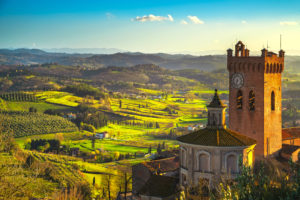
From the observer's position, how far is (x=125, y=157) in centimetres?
9944

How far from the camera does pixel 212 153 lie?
115ft

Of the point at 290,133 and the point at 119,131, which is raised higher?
the point at 290,133

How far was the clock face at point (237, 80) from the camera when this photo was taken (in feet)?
168

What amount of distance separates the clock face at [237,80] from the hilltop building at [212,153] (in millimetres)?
15181

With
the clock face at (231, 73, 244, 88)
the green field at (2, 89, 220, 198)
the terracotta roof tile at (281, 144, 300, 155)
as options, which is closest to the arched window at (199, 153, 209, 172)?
the clock face at (231, 73, 244, 88)

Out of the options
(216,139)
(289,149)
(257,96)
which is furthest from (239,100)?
(216,139)

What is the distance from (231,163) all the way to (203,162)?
7.28 feet

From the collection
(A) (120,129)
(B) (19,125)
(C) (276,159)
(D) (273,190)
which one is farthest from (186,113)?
(D) (273,190)

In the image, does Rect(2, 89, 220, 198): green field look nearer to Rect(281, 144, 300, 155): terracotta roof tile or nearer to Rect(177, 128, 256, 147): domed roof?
Rect(281, 144, 300, 155): terracotta roof tile

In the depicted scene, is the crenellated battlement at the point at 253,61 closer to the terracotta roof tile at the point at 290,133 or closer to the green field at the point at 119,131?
the terracotta roof tile at the point at 290,133

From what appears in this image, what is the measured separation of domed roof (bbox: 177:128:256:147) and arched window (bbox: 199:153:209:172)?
992 mm

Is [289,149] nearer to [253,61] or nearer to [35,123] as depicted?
[253,61]

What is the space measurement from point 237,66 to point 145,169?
52.9ft

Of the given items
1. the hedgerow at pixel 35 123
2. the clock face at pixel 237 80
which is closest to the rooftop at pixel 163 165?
the clock face at pixel 237 80
